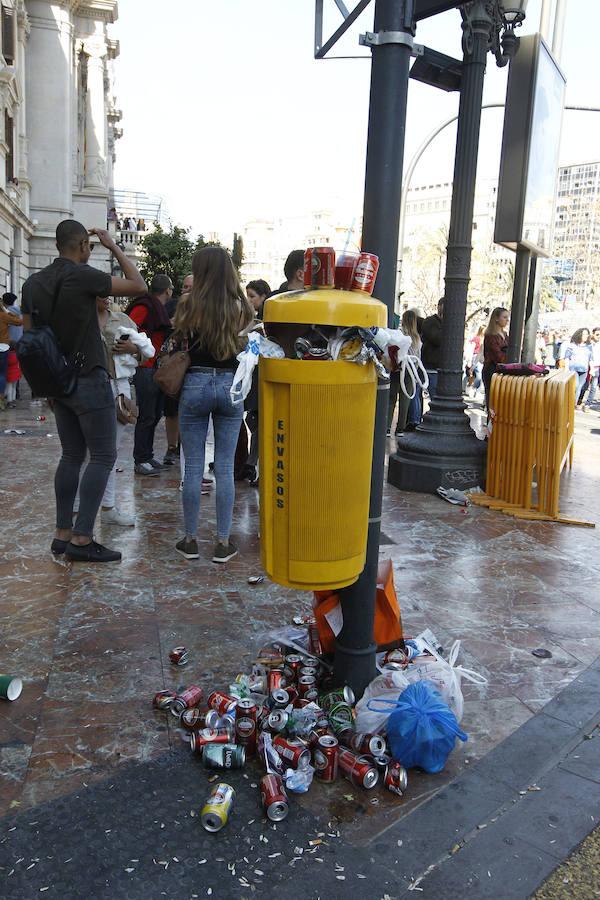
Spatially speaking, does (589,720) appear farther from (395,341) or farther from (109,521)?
(109,521)

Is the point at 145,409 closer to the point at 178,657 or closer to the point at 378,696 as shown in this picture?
the point at 178,657

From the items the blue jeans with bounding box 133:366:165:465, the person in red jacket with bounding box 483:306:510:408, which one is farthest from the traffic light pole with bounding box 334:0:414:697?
the person in red jacket with bounding box 483:306:510:408

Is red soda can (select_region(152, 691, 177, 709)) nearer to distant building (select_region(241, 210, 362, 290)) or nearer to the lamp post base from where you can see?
the lamp post base

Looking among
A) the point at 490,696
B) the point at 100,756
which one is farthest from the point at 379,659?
the point at 100,756

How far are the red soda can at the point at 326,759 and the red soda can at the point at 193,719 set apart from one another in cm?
43

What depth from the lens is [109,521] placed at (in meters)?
5.15

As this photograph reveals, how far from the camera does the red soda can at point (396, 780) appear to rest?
2.35 meters

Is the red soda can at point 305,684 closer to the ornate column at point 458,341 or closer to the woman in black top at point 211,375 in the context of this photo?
the woman in black top at point 211,375

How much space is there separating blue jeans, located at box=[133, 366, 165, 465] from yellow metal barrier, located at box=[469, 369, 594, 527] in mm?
3063

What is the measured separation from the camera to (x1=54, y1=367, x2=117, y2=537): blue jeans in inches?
161

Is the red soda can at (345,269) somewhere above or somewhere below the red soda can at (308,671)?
above

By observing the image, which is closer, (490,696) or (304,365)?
(304,365)

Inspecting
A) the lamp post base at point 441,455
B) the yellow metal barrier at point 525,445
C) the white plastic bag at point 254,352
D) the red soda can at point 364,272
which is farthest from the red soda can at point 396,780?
the lamp post base at point 441,455

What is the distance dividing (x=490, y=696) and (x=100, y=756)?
5.14 ft
